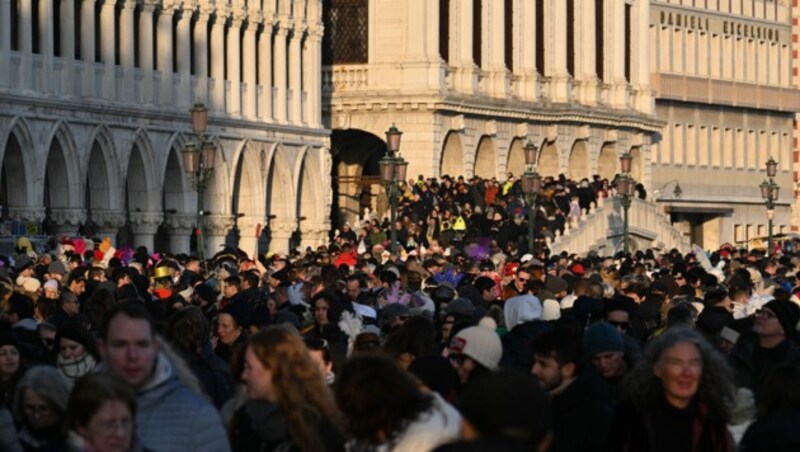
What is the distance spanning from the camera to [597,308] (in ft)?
69.8

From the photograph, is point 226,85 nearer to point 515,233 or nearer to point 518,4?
point 515,233

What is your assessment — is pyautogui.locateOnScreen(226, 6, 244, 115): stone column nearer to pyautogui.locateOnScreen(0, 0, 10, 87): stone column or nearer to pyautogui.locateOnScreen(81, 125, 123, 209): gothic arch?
pyautogui.locateOnScreen(81, 125, 123, 209): gothic arch

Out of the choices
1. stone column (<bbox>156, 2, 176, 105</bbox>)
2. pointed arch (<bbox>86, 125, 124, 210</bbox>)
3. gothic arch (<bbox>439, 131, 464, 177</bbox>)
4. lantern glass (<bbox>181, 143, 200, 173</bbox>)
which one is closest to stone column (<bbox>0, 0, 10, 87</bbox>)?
pointed arch (<bbox>86, 125, 124, 210</bbox>)

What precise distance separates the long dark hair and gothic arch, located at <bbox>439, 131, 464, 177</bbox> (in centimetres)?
6375

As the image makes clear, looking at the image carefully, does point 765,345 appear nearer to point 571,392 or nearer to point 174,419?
point 571,392

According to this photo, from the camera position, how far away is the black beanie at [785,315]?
17078 millimetres

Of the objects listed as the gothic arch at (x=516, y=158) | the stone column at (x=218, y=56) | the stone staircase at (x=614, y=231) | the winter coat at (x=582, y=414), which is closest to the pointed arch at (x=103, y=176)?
the stone column at (x=218, y=56)

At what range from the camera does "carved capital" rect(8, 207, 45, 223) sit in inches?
2012

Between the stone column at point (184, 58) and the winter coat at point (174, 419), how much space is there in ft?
160

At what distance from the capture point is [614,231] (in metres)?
70.1

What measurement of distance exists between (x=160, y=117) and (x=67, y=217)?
Answer: 583 cm

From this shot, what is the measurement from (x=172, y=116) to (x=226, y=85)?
3.97 m

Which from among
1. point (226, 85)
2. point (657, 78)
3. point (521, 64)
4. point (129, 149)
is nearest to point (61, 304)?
point (129, 149)

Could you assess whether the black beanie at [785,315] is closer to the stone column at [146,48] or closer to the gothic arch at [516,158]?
the stone column at [146,48]
